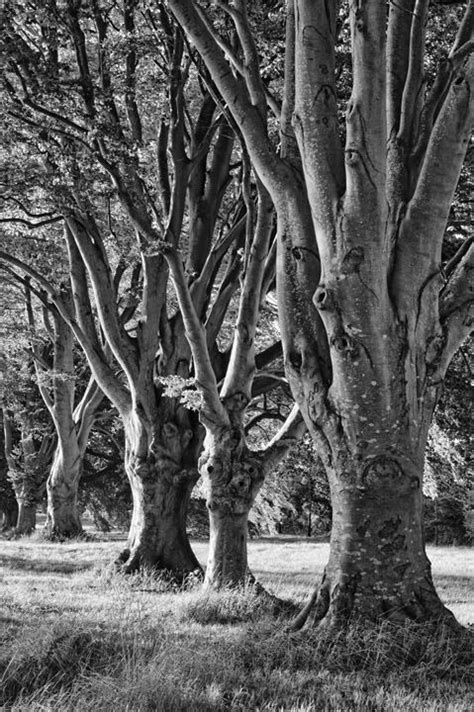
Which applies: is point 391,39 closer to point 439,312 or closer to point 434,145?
point 434,145

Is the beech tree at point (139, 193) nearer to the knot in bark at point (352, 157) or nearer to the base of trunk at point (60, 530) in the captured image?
the knot in bark at point (352, 157)

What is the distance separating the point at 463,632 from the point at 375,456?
1.33m

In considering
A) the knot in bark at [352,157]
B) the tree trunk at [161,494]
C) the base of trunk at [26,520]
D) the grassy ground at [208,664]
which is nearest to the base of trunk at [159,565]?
the tree trunk at [161,494]

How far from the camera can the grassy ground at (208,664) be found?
3.61 metres

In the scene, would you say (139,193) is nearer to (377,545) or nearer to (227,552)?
(227,552)

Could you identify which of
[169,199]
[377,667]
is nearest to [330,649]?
[377,667]

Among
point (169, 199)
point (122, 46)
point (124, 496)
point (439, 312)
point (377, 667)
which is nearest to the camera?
point (377, 667)

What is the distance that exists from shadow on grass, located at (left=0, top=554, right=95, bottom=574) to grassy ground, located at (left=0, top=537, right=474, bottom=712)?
5.32 meters

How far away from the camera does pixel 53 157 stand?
9.09 meters

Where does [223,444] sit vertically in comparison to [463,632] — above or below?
above

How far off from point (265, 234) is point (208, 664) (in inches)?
206

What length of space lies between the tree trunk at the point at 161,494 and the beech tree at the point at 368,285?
16.4 feet

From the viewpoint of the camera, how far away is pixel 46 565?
1230 centimetres

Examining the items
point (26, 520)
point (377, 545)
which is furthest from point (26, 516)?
point (377, 545)
